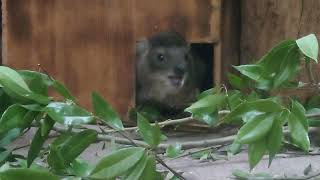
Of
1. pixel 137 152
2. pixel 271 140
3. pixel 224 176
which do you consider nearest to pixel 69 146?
pixel 137 152

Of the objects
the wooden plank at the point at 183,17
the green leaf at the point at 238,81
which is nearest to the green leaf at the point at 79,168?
the green leaf at the point at 238,81

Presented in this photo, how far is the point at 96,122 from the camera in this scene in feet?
5.89

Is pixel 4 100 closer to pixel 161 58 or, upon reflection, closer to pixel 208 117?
pixel 208 117

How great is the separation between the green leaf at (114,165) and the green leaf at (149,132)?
0.38 ft

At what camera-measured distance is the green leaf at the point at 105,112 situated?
5.91ft

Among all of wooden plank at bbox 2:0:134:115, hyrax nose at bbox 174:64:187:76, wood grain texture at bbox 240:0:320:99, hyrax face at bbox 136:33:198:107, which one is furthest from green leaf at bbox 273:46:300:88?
hyrax nose at bbox 174:64:187:76

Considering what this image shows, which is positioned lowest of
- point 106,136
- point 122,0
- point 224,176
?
point 224,176

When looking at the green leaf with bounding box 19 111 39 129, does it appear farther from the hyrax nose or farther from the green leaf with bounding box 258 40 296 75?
the hyrax nose

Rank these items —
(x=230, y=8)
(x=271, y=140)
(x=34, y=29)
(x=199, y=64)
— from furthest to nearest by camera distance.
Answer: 1. (x=199, y=64)
2. (x=230, y=8)
3. (x=34, y=29)
4. (x=271, y=140)

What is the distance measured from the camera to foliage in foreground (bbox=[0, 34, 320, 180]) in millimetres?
1585

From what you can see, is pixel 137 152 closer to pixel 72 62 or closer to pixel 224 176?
pixel 224 176

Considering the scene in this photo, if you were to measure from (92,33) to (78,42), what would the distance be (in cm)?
7

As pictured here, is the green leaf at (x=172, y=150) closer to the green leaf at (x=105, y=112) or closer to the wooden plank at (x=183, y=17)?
the green leaf at (x=105, y=112)

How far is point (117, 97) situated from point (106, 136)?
1.23 m
